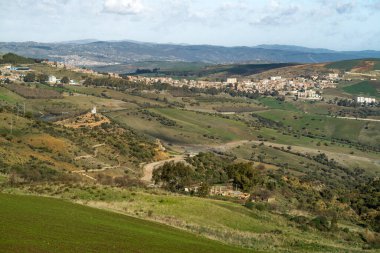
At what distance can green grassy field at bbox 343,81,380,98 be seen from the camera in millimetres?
183750

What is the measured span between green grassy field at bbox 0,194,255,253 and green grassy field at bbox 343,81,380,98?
173660mm

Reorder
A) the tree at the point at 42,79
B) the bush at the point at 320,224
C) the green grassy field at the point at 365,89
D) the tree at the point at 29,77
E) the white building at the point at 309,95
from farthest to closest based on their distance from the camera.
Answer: the green grassy field at the point at 365,89 → the white building at the point at 309,95 → the tree at the point at 42,79 → the tree at the point at 29,77 → the bush at the point at 320,224

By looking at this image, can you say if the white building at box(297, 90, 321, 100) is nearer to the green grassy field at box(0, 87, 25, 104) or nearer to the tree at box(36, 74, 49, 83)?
the tree at box(36, 74, 49, 83)

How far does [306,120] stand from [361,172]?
47751 mm

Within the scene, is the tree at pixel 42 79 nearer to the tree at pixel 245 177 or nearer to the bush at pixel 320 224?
the tree at pixel 245 177

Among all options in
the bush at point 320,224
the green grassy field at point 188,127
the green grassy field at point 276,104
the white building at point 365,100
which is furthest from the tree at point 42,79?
the bush at point 320,224

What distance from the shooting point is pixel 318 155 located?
9075cm

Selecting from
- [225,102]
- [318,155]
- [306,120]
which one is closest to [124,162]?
[318,155]

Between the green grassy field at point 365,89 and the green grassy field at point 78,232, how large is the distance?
17366 cm

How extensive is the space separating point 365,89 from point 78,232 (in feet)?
605

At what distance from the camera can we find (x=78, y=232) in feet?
57.5

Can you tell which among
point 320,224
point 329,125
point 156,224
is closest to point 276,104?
point 329,125

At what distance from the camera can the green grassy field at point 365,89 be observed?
603 ft

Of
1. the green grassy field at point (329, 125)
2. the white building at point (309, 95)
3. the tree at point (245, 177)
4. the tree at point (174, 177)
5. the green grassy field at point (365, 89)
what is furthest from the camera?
the green grassy field at point (365, 89)
